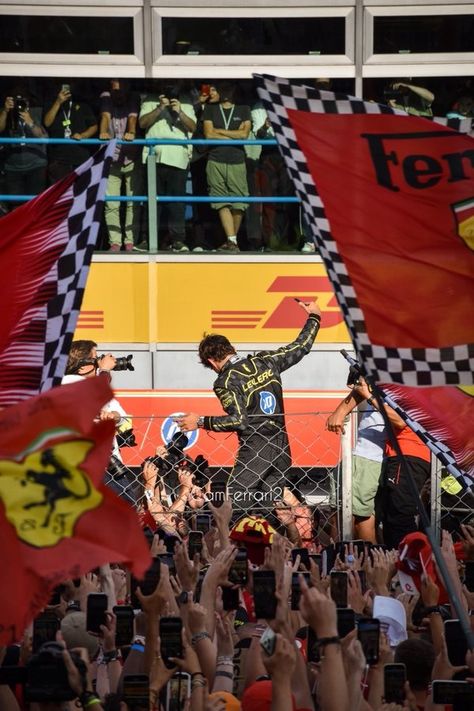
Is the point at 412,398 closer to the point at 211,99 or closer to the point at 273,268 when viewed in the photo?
the point at 273,268

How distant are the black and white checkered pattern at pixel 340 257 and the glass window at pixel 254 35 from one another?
822cm

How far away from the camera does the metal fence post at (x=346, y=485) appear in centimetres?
899

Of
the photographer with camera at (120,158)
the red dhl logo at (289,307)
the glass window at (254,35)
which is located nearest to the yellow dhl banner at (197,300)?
the red dhl logo at (289,307)

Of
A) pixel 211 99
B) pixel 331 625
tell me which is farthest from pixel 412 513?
pixel 211 99

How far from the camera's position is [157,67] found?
13820 millimetres

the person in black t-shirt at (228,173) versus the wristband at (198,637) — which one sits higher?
the person in black t-shirt at (228,173)

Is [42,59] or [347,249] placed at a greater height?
[42,59]

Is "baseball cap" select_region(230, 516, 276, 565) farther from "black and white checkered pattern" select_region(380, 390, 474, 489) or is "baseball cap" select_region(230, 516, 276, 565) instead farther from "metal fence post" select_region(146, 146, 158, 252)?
"metal fence post" select_region(146, 146, 158, 252)

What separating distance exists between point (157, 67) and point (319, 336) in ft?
10.9

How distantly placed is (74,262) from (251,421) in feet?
11.1

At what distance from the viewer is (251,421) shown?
915 centimetres

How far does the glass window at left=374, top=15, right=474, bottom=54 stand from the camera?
13.9 meters

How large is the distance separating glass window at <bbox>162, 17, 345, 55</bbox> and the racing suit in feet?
17.8

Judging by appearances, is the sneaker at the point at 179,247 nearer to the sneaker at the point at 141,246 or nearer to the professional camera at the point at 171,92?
the sneaker at the point at 141,246
